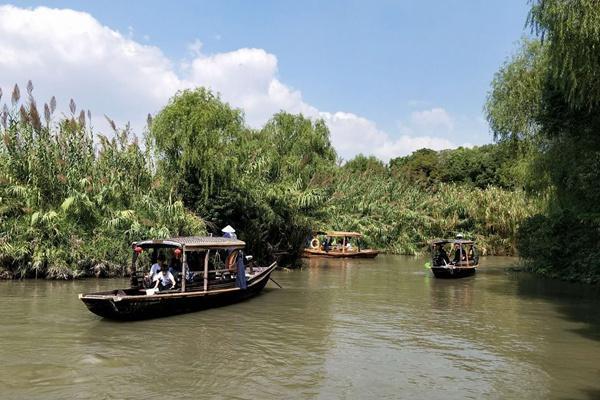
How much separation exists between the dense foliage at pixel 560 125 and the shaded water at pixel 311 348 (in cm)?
383

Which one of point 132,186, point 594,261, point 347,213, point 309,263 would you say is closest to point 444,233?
point 347,213

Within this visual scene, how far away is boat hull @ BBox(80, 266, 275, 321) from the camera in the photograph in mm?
12867

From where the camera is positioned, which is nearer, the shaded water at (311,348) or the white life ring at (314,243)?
the shaded water at (311,348)

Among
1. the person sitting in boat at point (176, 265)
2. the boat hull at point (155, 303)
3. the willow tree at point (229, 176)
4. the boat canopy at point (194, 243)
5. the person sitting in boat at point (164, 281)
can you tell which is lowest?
the boat hull at point (155, 303)

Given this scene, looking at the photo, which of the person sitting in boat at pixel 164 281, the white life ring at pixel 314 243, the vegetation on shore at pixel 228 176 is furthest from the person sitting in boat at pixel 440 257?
the person sitting in boat at pixel 164 281

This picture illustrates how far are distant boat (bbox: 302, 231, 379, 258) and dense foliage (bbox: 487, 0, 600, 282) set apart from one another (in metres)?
11.0

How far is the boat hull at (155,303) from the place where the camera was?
12867mm

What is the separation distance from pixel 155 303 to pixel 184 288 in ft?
3.42

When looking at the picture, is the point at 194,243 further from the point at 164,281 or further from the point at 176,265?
the point at 164,281

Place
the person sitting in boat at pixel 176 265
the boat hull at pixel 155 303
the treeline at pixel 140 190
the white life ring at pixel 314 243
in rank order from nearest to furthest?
the boat hull at pixel 155 303, the person sitting in boat at pixel 176 265, the treeline at pixel 140 190, the white life ring at pixel 314 243

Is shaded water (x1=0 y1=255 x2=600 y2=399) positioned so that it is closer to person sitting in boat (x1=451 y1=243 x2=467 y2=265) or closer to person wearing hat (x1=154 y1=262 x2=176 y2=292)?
person wearing hat (x1=154 y1=262 x2=176 y2=292)

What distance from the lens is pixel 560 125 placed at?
18641 mm

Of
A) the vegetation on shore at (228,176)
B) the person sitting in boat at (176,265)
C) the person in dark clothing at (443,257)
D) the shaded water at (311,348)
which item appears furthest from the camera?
the person in dark clothing at (443,257)

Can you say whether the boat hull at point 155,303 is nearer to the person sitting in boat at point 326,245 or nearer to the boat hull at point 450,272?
the boat hull at point 450,272
